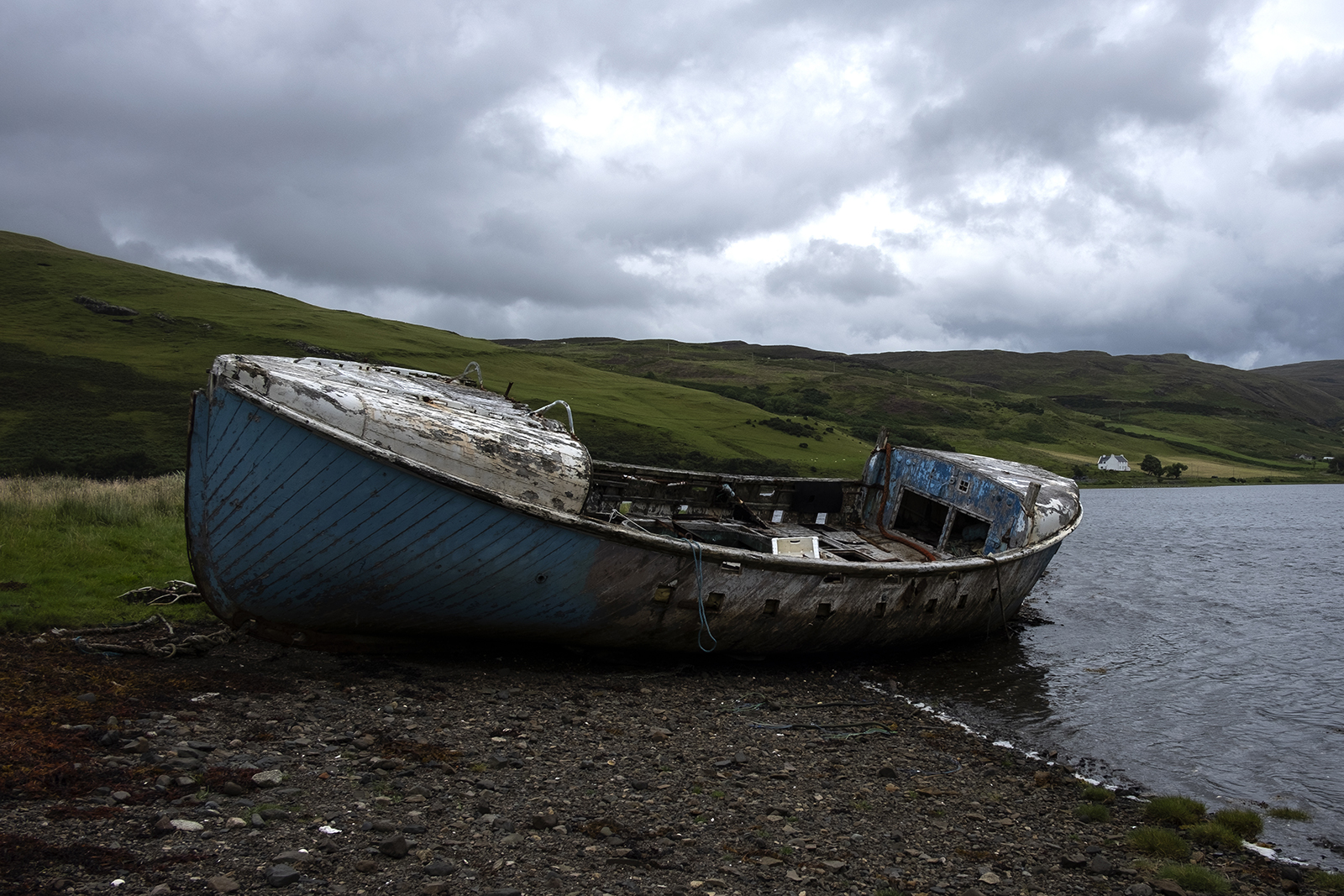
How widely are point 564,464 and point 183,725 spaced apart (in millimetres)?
4403

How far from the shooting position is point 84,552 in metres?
12.0

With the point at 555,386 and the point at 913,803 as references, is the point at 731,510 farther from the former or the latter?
the point at 555,386

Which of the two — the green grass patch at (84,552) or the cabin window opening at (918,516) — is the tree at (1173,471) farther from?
the green grass patch at (84,552)

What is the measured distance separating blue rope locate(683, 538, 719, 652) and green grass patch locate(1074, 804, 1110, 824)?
4.48 metres

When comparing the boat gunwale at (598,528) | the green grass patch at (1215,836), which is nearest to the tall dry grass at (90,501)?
the boat gunwale at (598,528)

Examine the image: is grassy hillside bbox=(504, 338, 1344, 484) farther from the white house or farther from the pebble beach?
the pebble beach

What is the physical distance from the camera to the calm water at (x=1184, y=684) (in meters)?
9.31

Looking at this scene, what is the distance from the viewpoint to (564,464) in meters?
Result: 9.21

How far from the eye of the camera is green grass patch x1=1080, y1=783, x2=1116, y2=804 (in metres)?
8.08

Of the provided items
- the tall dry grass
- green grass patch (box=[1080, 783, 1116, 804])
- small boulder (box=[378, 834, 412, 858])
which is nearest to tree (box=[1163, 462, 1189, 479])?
green grass patch (box=[1080, 783, 1116, 804])

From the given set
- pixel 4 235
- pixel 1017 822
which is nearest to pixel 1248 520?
pixel 1017 822

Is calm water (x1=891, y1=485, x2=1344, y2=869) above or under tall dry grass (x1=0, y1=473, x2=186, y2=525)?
above

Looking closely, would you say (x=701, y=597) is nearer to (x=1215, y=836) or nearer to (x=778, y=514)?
(x=1215, y=836)

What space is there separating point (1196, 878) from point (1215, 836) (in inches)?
56.7
